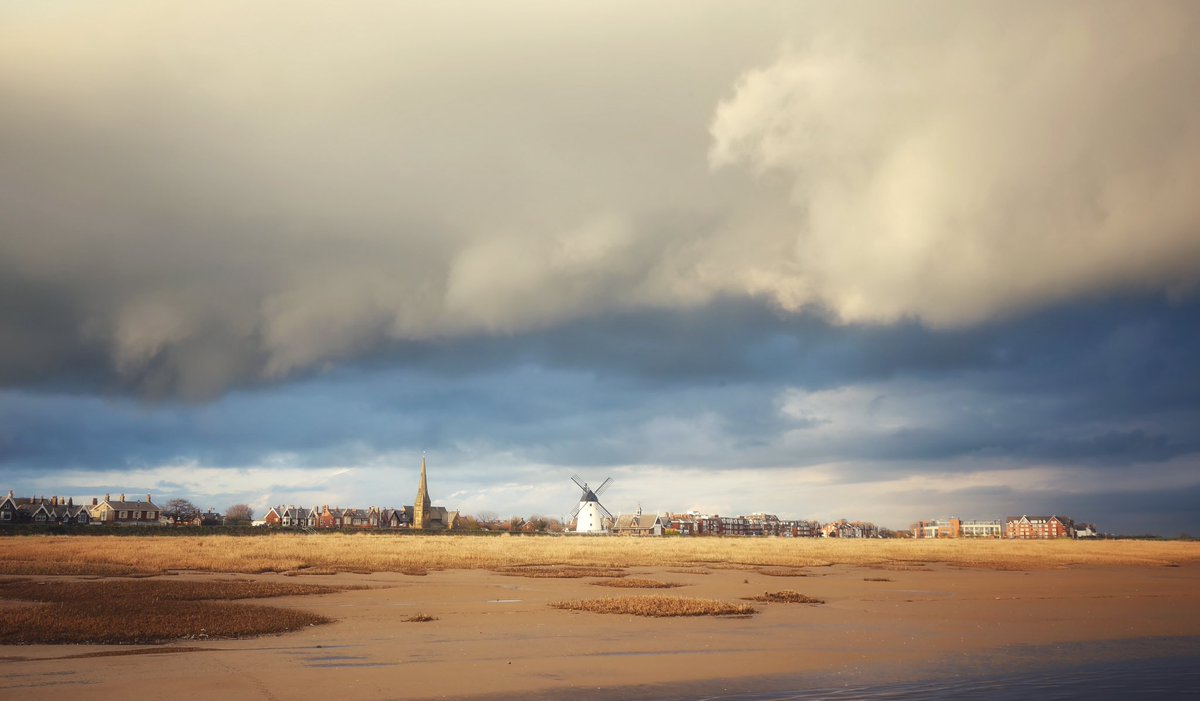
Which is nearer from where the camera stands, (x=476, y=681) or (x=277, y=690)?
(x=277, y=690)

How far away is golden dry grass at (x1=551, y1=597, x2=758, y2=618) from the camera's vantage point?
96.7ft

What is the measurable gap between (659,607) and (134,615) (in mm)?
17605

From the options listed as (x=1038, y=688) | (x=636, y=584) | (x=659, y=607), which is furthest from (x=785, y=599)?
(x=1038, y=688)

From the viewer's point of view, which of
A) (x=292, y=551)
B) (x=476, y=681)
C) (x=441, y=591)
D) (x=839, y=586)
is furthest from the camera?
(x=292, y=551)

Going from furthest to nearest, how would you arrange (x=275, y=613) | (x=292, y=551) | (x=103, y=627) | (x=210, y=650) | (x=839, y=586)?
(x=292, y=551) < (x=839, y=586) < (x=275, y=613) < (x=103, y=627) < (x=210, y=650)

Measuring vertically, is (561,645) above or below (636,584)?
above

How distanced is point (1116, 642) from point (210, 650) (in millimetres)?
25800

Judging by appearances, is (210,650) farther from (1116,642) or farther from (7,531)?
(7,531)

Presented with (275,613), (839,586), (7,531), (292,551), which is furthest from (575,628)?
(7,531)

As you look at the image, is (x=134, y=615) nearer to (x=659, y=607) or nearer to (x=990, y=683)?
(x=659, y=607)

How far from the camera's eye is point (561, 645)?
22.0 m

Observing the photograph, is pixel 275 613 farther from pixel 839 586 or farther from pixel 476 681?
pixel 839 586

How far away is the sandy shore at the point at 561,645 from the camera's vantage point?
53.6ft

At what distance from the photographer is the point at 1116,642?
24141 millimetres
